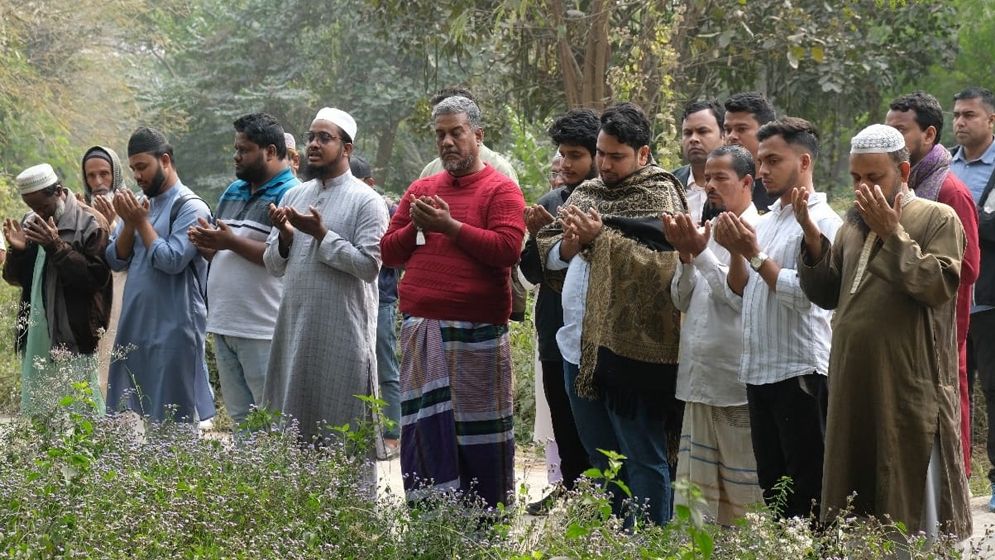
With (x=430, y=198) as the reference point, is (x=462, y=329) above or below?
below

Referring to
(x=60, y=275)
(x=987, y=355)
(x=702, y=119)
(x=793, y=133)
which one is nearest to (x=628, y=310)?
(x=793, y=133)

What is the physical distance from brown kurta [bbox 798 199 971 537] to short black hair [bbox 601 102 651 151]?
1249mm

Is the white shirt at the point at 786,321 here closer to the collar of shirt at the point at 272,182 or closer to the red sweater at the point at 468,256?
the red sweater at the point at 468,256

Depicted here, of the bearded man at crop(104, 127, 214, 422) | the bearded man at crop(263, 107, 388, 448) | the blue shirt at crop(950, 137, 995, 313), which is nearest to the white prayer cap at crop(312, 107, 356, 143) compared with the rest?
the bearded man at crop(263, 107, 388, 448)

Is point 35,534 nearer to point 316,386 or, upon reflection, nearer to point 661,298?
point 316,386

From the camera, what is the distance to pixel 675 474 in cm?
608

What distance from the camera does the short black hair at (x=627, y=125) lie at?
572cm

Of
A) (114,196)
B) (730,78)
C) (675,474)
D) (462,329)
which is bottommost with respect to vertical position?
(675,474)

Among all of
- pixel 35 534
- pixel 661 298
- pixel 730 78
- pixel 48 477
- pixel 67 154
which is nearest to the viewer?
pixel 35 534

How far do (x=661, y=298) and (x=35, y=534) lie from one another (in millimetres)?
2699

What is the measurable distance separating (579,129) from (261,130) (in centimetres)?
173

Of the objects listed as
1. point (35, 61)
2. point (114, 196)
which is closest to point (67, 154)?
point (35, 61)

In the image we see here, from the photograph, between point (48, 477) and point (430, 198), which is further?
point (430, 198)

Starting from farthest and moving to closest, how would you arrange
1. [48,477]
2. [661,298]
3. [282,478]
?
[661,298] → [282,478] → [48,477]
